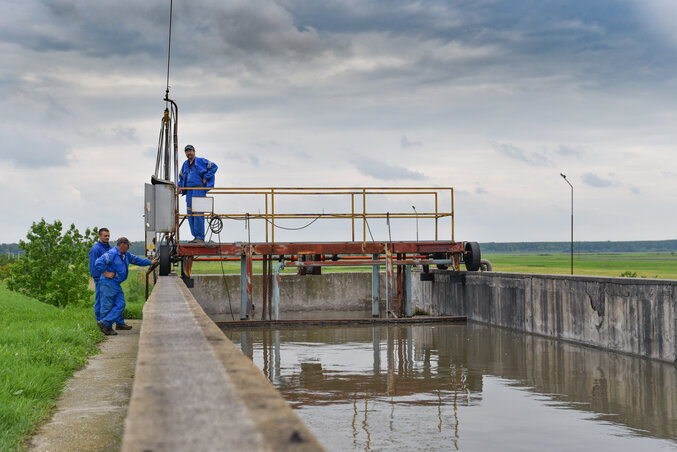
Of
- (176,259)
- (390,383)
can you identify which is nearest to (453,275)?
(176,259)

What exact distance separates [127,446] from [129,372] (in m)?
7.16

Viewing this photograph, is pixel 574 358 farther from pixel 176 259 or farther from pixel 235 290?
pixel 235 290

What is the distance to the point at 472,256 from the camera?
754 inches

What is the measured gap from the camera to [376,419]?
7.60 metres

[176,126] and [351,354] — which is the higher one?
[176,126]

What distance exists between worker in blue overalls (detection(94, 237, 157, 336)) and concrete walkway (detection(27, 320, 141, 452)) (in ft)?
7.37

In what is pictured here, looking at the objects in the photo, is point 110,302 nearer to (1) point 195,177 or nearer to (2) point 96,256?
(2) point 96,256

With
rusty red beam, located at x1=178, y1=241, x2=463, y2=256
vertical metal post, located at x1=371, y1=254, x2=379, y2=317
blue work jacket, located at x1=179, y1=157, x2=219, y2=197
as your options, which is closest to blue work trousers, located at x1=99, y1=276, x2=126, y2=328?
rusty red beam, located at x1=178, y1=241, x2=463, y2=256

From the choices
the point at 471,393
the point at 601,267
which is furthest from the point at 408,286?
the point at 601,267

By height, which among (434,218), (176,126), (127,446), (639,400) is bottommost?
(639,400)

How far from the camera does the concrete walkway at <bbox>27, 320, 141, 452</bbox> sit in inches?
226

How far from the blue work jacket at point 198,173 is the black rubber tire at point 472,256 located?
657 centimetres

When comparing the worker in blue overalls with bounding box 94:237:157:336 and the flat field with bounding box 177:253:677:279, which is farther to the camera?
the flat field with bounding box 177:253:677:279

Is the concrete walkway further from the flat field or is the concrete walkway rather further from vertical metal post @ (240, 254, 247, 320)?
the flat field
